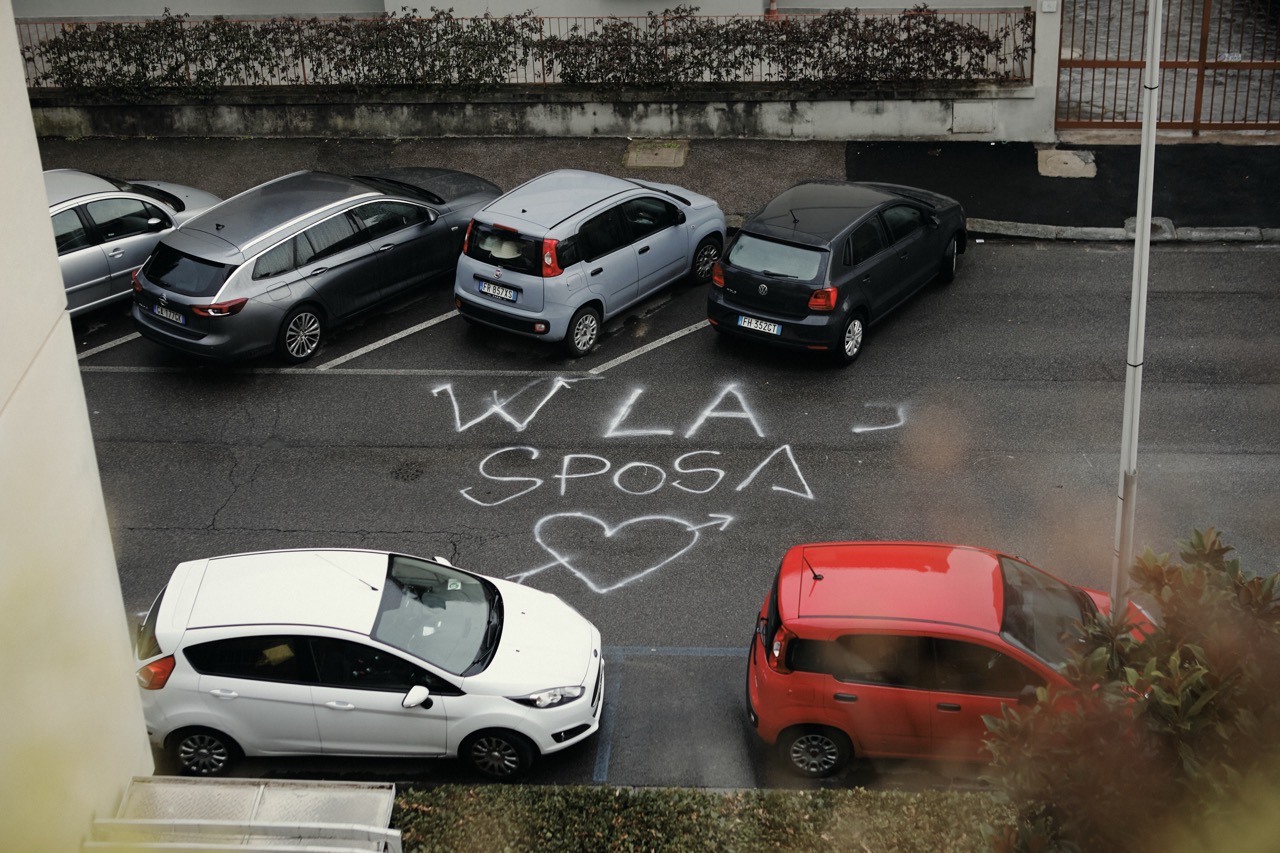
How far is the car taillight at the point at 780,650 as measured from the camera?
866cm

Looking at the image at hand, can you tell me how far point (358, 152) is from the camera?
19750mm

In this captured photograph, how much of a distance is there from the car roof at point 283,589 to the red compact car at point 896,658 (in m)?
2.83

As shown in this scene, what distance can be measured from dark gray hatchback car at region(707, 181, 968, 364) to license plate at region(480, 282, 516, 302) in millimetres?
2202

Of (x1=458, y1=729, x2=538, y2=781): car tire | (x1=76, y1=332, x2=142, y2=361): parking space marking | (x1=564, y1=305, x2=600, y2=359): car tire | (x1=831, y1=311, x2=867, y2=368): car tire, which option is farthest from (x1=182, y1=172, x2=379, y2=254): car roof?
(x1=458, y1=729, x2=538, y2=781): car tire

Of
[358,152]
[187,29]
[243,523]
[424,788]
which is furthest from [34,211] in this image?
[187,29]

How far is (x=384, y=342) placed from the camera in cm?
1521

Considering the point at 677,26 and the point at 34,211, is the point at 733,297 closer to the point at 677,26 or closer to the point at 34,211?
the point at 677,26

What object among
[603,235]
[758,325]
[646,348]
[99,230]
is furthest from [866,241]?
[99,230]

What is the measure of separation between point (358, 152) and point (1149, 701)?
54.1ft

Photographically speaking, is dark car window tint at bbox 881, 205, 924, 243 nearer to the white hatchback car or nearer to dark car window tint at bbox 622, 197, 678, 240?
dark car window tint at bbox 622, 197, 678, 240

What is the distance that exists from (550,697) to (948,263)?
923 centimetres

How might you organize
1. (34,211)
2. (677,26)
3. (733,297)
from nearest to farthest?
(34,211)
(733,297)
(677,26)

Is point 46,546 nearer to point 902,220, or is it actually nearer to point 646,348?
point 646,348

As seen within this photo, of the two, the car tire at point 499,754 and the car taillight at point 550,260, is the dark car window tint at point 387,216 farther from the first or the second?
the car tire at point 499,754
